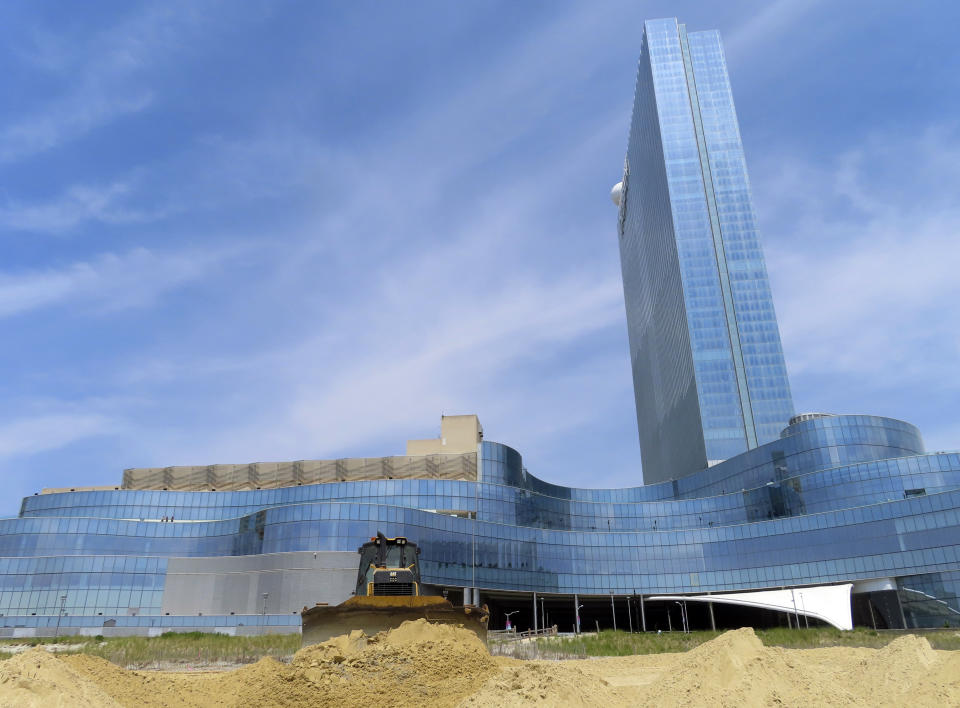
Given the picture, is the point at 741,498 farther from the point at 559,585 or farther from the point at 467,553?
the point at 467,553

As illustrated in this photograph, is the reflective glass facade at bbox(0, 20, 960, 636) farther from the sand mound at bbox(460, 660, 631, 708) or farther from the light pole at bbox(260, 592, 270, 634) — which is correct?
the sand mound at bbox(460, 660, 631, 708)

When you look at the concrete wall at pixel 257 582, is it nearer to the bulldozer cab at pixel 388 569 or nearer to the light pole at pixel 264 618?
the light pole at pixel 264 618

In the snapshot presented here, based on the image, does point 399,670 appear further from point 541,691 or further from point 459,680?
point 541,691

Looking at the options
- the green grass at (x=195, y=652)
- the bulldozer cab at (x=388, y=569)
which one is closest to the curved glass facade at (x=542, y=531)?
the green grass at (x=195, y=652)

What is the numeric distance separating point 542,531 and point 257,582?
37.2m

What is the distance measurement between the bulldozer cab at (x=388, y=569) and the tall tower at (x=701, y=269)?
95930 millimetres

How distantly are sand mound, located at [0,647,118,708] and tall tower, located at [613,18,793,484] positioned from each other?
11687 centimetres

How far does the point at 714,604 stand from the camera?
316 feet

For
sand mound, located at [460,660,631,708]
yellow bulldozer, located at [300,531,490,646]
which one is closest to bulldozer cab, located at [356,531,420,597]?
yellow bulldozer, located at [300,531,490,646]

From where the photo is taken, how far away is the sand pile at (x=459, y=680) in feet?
56.7

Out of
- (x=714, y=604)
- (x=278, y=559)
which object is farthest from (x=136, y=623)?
(x=714, y=604)

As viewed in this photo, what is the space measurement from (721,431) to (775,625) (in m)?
41.8

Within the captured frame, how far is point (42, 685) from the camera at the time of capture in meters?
16.3

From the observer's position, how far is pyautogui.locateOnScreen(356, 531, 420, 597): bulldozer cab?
35938mm
